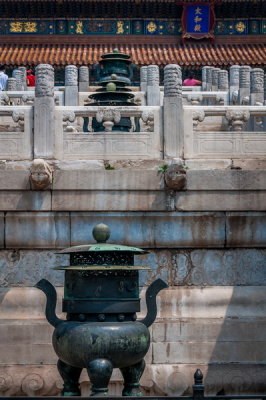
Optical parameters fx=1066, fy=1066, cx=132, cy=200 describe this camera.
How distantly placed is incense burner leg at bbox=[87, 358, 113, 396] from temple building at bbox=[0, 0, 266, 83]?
1101 inches

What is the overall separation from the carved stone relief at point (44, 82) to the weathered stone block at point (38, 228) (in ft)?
5.46

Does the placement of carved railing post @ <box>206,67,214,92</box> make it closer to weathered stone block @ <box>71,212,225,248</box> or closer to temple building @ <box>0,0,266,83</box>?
temple building @ <box>0,0,266,83</box>

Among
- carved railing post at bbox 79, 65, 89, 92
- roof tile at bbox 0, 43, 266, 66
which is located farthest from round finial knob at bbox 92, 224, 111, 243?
roof tile at bbox 0, 43, 266, 66

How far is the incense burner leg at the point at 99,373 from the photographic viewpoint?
968 centimetres

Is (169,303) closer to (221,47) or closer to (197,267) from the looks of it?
(197,267)

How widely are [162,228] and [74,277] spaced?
3.14 m

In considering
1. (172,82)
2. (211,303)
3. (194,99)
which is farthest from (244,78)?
(211,303)

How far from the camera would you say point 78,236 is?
13.2 m

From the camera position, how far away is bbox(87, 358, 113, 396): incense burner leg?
968 cm

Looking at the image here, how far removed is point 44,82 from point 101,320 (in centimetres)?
478

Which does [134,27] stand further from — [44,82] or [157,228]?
[157,228]

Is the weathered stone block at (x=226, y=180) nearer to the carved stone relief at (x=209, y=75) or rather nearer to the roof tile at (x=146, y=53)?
the carved stone relief at (x=209, y=75)

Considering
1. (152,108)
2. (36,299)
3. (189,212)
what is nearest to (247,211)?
(189,212)

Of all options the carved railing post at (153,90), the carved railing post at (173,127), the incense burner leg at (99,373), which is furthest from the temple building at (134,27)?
the incense burner leg at (99,373)
